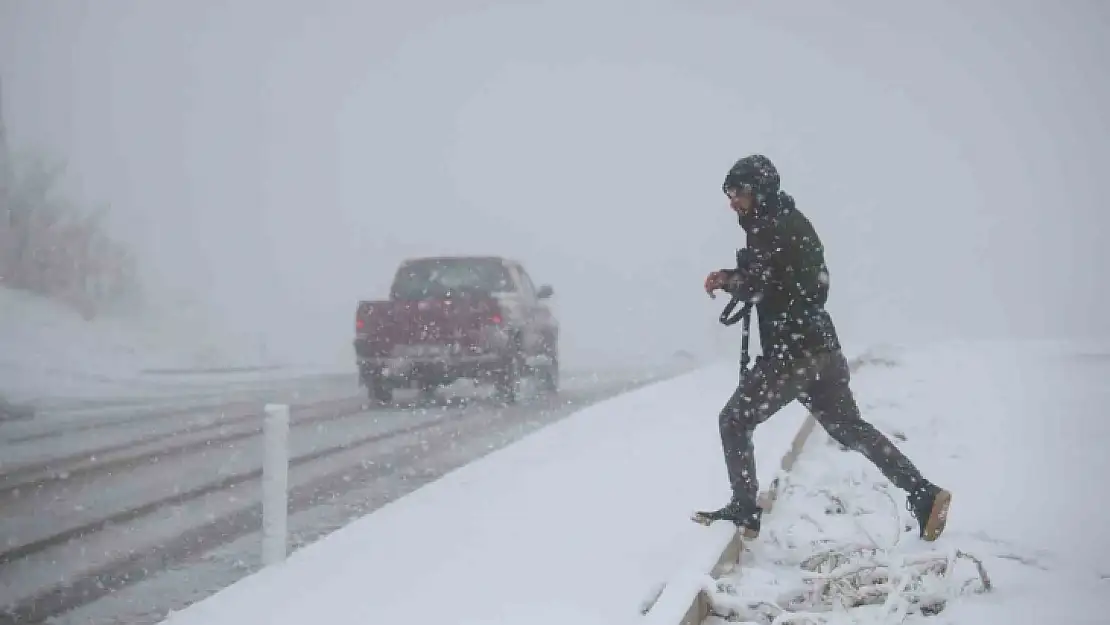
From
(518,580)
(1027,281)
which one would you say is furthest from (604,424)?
(1027,281)

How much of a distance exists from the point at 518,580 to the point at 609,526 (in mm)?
1096

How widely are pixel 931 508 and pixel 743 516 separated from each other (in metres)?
0.87

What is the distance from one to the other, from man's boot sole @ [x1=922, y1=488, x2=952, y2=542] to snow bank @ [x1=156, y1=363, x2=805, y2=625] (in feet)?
3.05

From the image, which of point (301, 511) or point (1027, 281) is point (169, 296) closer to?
point (301, 511)

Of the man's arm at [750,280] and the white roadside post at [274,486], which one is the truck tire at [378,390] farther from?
the man's arm at [750,280]

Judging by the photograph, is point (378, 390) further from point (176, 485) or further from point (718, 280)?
point (718, 280)

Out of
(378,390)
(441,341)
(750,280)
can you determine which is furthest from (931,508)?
(378,390)

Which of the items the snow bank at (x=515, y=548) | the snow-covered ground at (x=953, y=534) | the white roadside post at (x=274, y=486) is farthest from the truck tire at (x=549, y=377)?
the white roadside post at (x=274, y=486)

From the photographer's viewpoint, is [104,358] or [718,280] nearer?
[718,280]

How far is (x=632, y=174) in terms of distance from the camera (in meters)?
159

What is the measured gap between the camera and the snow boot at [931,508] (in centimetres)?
486

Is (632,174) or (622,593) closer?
(622,593)

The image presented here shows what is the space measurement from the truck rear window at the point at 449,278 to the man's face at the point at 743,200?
30.5ft

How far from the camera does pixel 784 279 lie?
4.79 meters
